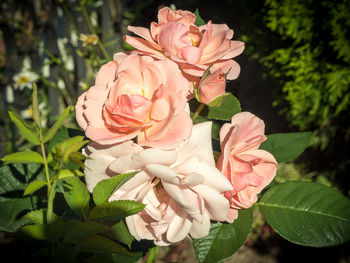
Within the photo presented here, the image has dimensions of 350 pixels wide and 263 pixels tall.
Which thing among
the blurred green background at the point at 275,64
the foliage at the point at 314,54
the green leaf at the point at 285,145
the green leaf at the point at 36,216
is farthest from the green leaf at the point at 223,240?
the foliage at the point at 314,54

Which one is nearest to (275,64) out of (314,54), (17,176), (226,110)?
(314,54)

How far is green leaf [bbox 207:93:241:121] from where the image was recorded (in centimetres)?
63

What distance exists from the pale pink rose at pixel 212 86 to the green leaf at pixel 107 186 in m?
0.18

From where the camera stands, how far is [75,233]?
0.41 meters

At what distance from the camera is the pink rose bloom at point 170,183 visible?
0.47 metres

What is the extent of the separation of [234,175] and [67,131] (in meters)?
0.41

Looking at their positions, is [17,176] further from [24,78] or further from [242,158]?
[24,78]

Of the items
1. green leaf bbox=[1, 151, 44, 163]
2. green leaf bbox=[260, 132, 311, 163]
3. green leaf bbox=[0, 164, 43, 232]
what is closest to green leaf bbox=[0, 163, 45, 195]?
green leaf bbox=[0, 164, 43, 232]

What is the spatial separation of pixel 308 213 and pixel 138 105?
40 cm

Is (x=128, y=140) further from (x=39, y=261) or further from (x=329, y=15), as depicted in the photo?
(x=329, y=15)

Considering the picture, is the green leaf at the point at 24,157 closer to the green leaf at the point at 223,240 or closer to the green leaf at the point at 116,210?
the green leaf at the point at 116,210

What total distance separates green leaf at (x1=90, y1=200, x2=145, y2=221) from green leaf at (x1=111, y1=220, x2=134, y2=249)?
0.28ft

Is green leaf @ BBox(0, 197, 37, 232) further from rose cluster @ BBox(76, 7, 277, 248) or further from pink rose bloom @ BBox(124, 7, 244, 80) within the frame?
pink rose bloom @ BBox(124, 7, 244, 80)

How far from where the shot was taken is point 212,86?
0.53 metres
